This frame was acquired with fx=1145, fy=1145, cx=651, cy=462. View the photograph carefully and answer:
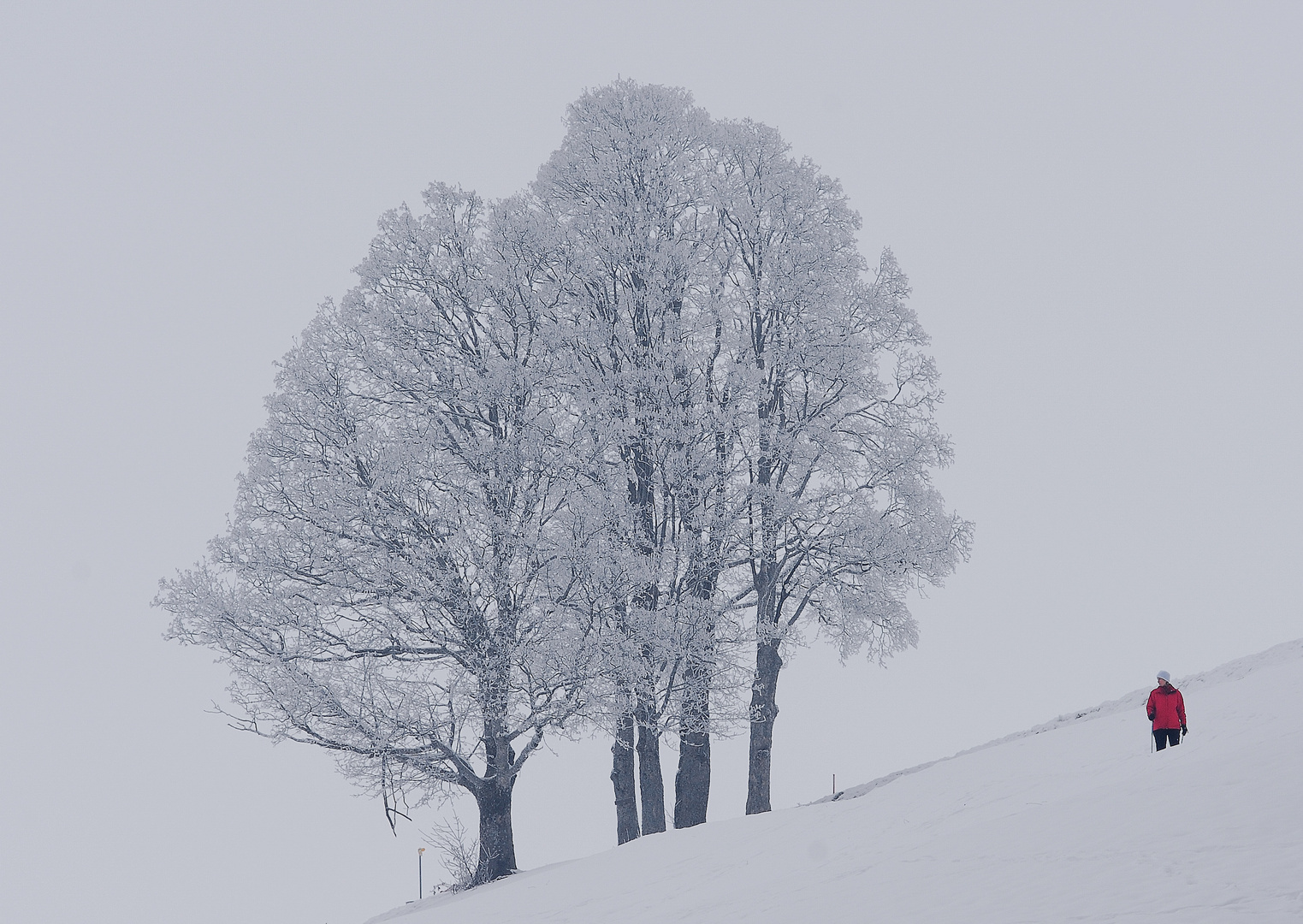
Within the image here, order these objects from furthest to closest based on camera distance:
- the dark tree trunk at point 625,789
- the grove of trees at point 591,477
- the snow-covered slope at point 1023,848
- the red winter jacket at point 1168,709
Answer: the dark tree trunk at point 625,789
the grove of trees at point 591,477
the red winter jacket at point 1168,709
the snow-covered slope at point 1023,848

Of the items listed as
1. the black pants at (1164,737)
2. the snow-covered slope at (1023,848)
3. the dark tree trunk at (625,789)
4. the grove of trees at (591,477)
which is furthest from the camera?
the dark tree trunk at (625,789)

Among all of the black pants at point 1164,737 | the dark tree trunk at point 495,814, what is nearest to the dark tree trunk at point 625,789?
the dark tree trunk at point 495,814

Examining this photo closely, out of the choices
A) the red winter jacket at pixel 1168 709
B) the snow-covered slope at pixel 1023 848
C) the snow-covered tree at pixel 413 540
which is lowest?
the snow-covered slope at pixel 1023 848

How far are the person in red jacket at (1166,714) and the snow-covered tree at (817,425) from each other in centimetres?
612

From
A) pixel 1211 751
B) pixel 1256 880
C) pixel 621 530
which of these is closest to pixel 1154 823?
pixel 1256 880

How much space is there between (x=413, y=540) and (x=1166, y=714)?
463 inches

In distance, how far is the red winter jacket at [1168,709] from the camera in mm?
15969

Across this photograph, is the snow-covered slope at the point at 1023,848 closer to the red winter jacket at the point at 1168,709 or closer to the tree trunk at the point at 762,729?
the red winter jacket at the point at 1168,709

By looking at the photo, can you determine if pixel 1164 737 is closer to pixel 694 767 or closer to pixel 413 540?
pixel 694 767

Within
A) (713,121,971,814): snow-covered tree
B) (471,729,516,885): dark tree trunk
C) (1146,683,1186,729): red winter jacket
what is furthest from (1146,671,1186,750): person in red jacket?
(471,729,516,885): dark tree trunk

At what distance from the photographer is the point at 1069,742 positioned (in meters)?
19.1

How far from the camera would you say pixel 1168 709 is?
52.5ft

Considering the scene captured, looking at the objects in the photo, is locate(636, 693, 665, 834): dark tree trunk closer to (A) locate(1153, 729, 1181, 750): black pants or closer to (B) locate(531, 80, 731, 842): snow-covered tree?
(B) locate(531, 80, 731, 842): snow-covered tree

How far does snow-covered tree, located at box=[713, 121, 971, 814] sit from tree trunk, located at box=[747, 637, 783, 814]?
30 mm
